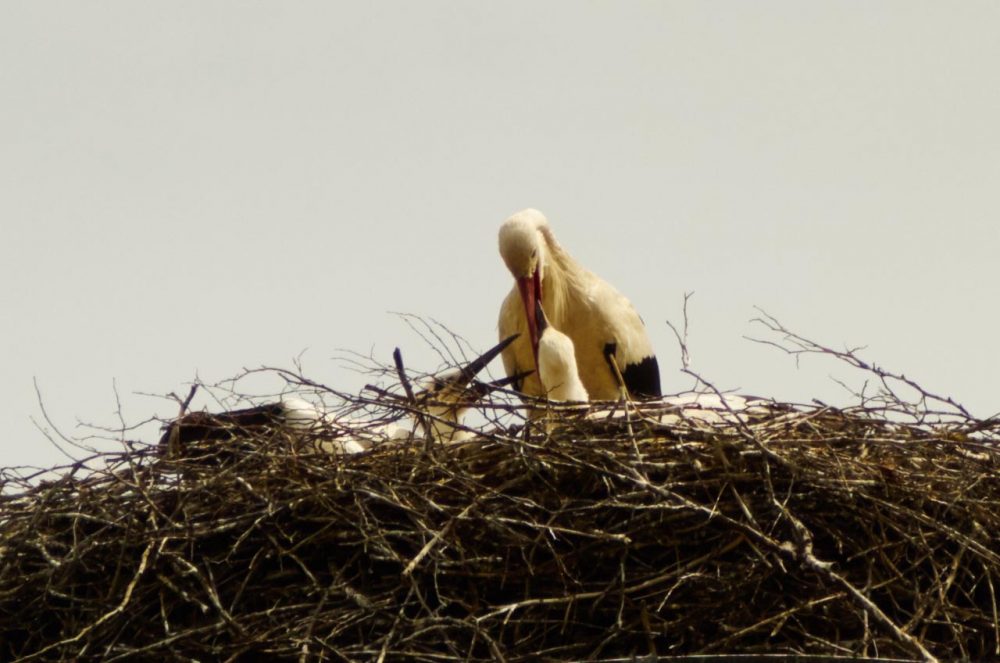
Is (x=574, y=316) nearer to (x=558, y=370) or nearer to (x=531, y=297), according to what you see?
(x=531, y=297)

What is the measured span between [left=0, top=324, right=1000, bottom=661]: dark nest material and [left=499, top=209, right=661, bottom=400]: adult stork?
1600 millimetres

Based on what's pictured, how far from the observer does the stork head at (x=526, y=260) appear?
17.3 ft

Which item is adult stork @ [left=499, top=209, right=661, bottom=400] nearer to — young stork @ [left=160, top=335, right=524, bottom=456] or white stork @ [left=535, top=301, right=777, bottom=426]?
white stork @ [left=535, top=301, right=777, bottom=426]

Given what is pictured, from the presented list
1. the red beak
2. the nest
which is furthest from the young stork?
the red beak

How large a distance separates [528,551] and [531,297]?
1876 mm

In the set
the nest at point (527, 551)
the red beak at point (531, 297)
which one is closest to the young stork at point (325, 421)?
the nest at point (527, 551)

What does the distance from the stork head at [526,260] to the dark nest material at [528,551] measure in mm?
1539

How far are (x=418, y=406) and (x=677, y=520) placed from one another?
2.19 feet

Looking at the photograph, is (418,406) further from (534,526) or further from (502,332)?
(502,332)

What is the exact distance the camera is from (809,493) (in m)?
3.53

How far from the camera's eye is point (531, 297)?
17.4ft

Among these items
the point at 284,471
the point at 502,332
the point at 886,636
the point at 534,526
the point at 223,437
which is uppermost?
the point at 502,332

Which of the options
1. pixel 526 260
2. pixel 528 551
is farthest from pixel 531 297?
pixel 528 551

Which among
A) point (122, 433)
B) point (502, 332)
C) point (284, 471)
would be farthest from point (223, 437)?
point (502, 332)
